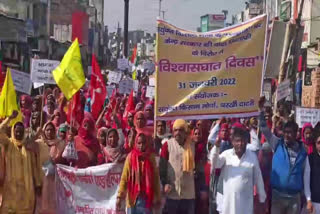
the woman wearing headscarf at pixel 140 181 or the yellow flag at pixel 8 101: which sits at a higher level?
the yellow flag at pixel 8 101

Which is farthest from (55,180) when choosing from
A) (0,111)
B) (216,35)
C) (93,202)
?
(216,35)

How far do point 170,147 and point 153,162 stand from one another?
461mm

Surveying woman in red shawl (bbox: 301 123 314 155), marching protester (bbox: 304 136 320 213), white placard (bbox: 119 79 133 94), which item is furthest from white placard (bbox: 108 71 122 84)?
marching protester (bbox: 304 136 320 213)

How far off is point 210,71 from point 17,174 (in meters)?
2.38

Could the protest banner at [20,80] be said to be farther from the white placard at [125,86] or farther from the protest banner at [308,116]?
the white placard at [125,86]

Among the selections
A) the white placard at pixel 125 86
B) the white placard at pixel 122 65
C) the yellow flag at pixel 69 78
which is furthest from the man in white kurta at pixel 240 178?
the white placard at pixel 122 65

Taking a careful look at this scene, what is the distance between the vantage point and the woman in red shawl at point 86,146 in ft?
27.3

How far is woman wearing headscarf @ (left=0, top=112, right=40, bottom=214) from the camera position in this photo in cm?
747

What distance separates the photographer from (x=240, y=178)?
701cm

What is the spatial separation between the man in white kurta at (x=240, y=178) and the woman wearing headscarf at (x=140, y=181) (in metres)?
0.69

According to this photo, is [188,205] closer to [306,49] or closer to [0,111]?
[0,111]

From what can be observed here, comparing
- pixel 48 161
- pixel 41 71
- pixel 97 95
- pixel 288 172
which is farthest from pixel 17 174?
pixel 97 95

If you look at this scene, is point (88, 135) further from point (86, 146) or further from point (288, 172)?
point (288, 172)

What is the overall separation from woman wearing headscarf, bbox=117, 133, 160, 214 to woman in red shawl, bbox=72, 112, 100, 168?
1.11m
